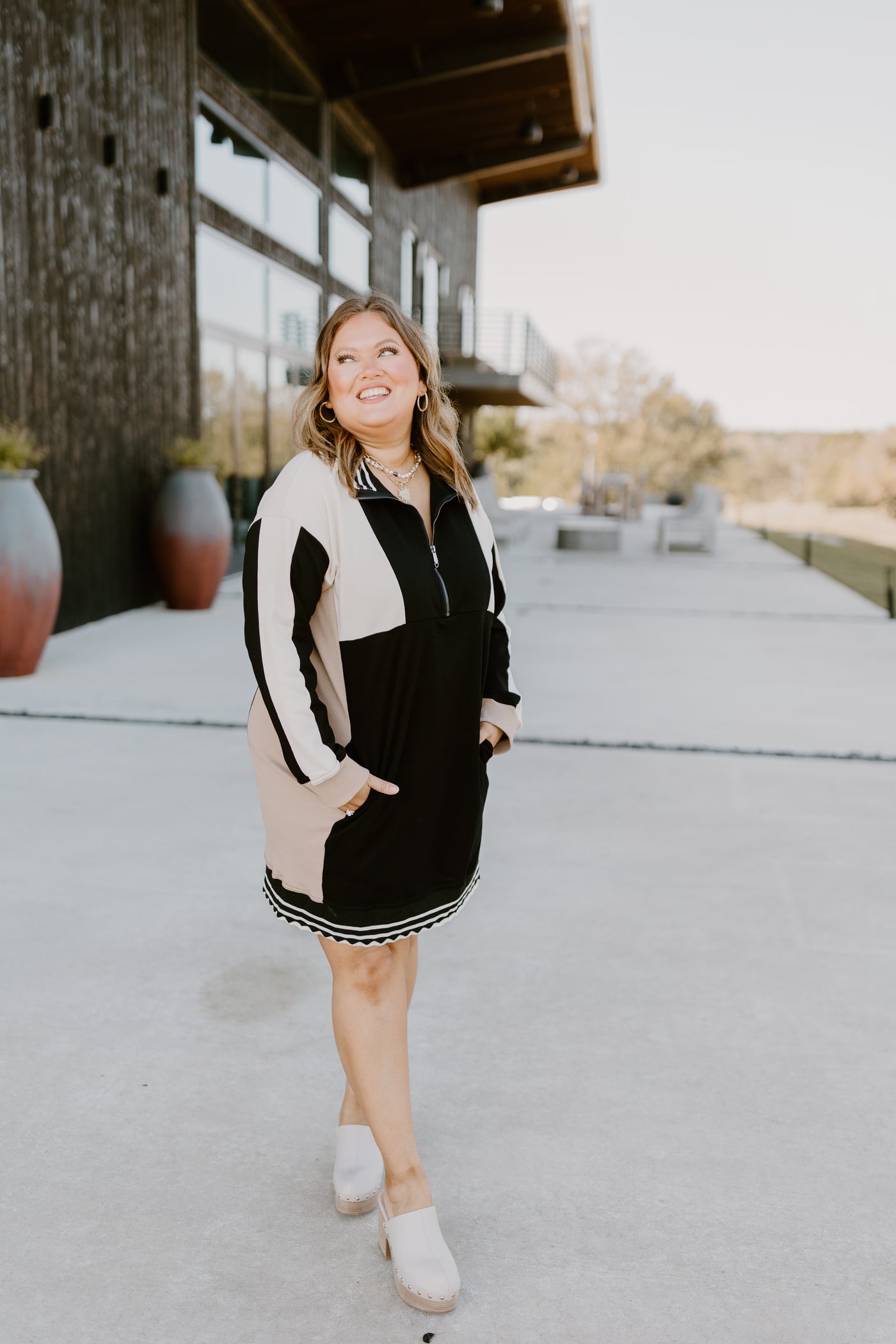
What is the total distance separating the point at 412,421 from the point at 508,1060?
1.51 metres

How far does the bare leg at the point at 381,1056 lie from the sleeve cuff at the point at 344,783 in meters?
0.28

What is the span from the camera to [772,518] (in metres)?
51.6

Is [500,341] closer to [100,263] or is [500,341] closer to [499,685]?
[100,263]

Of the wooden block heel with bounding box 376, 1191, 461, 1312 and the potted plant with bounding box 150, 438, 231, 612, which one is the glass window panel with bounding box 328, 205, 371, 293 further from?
the wooden block heel with bounding box 376, 1191, 461, 1312

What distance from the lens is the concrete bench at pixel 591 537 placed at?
1889 centimetres

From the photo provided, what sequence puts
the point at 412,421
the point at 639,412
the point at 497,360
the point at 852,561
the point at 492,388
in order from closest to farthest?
the point at 412,421
the point at 852,561
the point at 492,388
the point at 497,360
the point at 639,412

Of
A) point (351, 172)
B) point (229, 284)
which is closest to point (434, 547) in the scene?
point (229, 284)

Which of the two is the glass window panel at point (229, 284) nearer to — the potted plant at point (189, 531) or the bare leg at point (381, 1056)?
the potted plant at point (189, 531)

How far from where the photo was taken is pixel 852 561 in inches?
780

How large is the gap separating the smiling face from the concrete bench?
16982 millimetres

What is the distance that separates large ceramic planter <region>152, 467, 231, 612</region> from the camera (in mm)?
10195

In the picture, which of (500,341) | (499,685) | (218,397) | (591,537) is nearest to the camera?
(499,685)

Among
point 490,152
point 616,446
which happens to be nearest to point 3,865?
point 490,152

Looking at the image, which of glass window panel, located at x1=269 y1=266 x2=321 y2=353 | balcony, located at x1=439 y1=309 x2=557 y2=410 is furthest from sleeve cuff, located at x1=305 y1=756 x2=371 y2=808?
balcony, located at x1=439 y1=309 x2=557 y2=410
